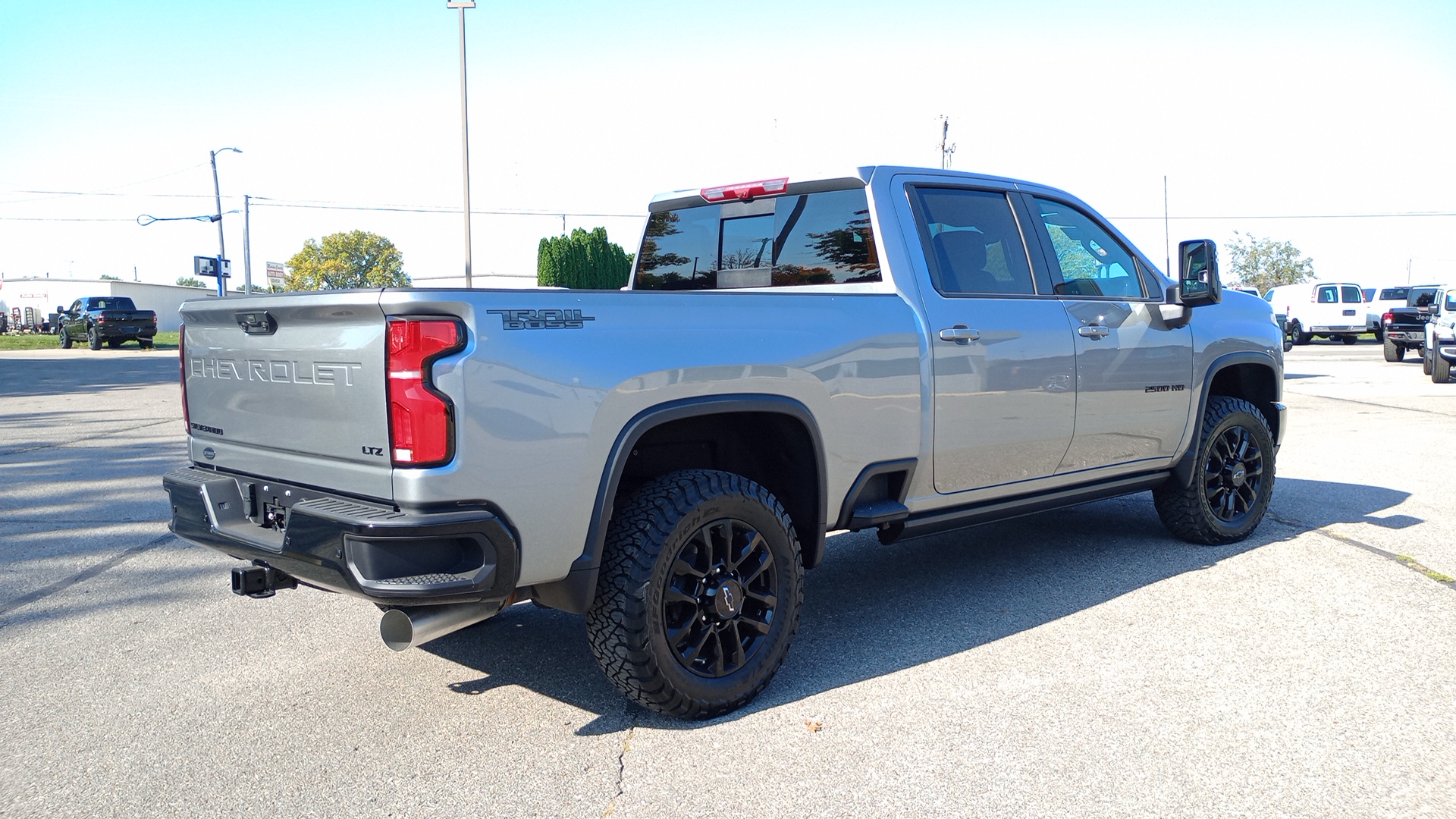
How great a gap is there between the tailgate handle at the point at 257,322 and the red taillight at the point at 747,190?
2219mm

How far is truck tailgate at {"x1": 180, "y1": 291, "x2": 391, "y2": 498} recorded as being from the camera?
3.04 metres

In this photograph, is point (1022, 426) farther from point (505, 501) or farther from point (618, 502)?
point (505, 501)

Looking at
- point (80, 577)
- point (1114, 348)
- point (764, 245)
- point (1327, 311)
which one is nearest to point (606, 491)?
point (764, 245)

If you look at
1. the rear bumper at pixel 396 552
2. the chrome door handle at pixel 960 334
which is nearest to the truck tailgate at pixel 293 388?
the rear bumper at pixel 396 552

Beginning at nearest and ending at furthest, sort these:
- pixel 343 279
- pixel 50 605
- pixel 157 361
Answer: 1. pixel 50 605
2. pixel 157 361
3. pixel 343 279

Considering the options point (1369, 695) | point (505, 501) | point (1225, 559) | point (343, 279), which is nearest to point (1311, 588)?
point (1225, 559)

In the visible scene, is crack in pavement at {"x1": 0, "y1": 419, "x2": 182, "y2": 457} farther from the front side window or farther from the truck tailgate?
the front side window

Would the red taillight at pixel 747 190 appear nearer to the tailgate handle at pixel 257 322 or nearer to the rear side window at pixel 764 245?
the rear side window at pixel 764 245

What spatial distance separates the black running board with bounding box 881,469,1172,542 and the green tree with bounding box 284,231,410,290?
9186 centimetres

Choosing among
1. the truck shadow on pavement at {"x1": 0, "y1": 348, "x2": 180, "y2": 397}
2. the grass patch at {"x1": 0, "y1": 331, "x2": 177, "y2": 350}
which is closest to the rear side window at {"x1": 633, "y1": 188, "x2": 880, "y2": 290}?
the truck shadow on pavement at {"x1": 0, "y1": 348, "x2": 180, "y2": 397}

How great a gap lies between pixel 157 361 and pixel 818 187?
2798 cm

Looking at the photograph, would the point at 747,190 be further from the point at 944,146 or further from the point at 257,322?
the point at 944,146

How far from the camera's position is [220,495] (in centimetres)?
360

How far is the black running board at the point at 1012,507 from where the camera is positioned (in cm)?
441
